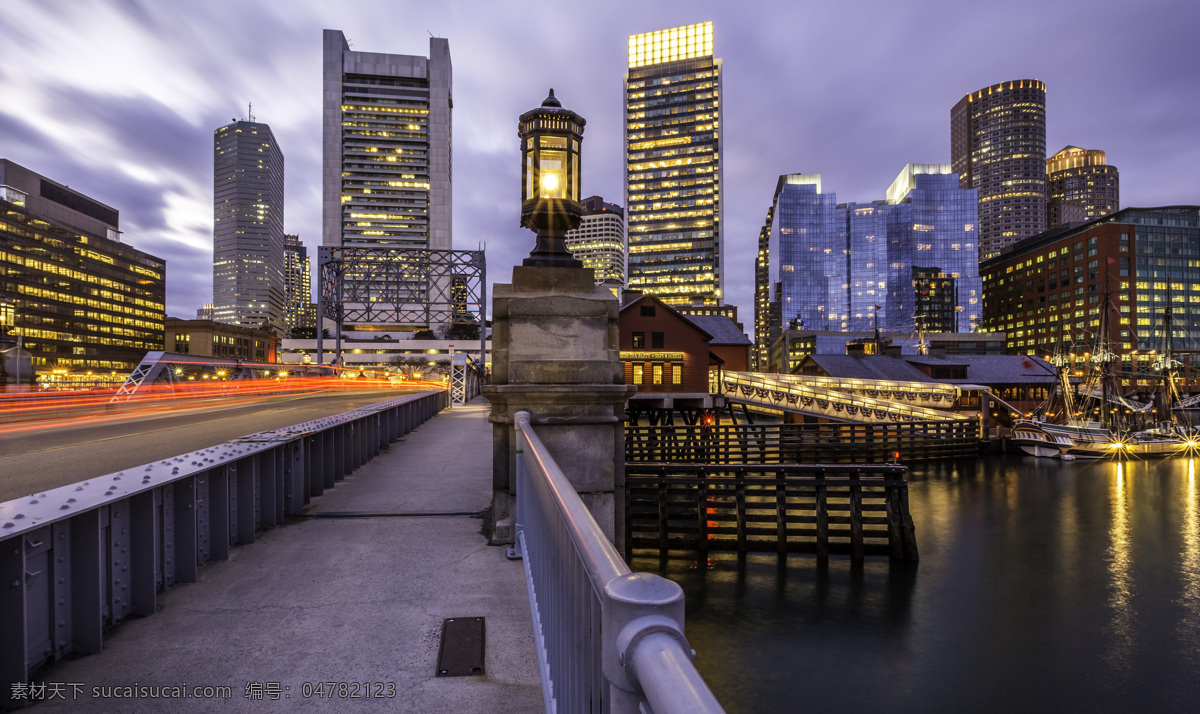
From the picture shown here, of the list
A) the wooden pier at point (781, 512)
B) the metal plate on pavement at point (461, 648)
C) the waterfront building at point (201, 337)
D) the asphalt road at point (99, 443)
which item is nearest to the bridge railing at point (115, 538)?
the metal plate on pavement at point (461, 648)

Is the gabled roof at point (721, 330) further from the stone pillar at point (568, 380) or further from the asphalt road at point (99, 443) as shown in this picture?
the stone pillar at point (568, 380)

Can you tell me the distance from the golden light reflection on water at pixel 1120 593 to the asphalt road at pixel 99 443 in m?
19.8

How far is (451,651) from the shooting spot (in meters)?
3.74

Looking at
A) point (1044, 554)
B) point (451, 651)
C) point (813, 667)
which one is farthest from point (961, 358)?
point (451, 651)

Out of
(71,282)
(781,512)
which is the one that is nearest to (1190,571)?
(781,512)

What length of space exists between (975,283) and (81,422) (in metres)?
167

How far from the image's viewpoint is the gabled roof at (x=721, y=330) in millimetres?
55719

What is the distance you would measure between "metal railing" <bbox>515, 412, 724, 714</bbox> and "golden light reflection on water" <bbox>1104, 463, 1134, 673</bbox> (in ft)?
50.0

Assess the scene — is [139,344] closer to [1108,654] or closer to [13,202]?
[13,202]

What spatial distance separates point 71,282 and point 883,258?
197 m

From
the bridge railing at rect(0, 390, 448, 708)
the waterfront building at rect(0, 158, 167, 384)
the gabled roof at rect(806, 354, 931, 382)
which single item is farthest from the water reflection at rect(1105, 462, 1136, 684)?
the waterfront building at rect(0, 158, 167, 384)

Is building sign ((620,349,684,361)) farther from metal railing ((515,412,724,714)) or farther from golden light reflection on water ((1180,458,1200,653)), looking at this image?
metal railing ((515,412,724,714))

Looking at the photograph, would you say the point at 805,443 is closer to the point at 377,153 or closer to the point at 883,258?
the point at 883,258

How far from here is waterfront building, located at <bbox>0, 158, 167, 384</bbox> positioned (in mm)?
113000
